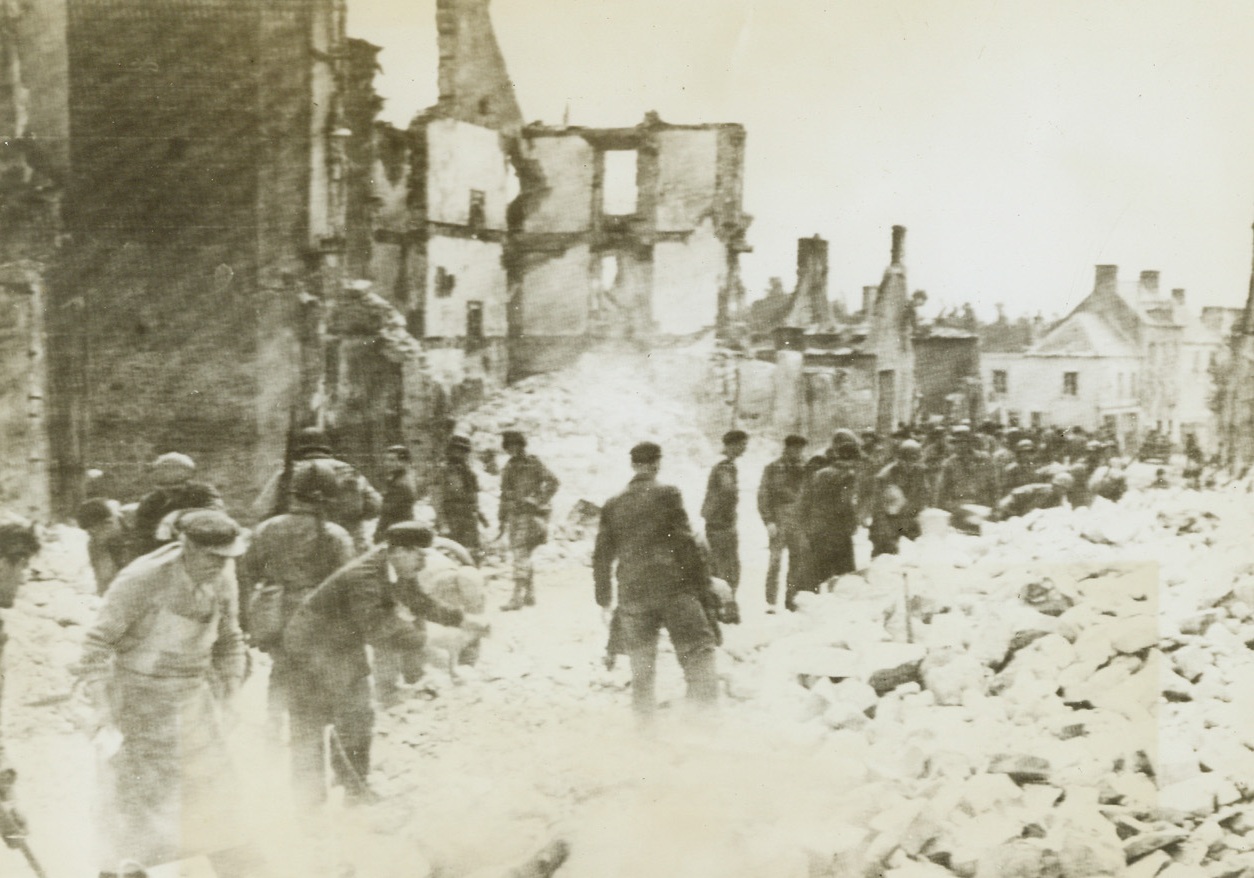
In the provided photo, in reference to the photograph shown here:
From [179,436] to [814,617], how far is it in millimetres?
2976

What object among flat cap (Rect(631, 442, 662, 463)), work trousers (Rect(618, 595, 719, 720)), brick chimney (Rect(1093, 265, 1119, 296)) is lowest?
work trousers (Rect(618, 595, 719, 720))

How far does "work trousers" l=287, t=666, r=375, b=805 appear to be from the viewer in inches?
160

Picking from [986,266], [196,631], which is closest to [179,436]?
[196,631]

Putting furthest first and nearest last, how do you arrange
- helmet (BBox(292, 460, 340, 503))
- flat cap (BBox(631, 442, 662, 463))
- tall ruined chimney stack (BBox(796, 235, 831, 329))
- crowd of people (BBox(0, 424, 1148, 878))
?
tall ruined chimney stack (BBox(796, 235, 831, 329))
flat cap (BBox(631, 442, 662, 463))
helmet (BBox(292, 460, 340, 503))
crowd of people (BBox(0, 424, 1148, 878))

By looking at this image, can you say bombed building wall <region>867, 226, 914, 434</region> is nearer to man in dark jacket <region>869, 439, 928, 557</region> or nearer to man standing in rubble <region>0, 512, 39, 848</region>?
man in dark jacket <region>869, 439, 928, 557</region>

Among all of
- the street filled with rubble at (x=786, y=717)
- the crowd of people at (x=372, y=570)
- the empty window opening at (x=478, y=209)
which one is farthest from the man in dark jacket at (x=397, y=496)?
the empty window opening at (x=478, y=209)

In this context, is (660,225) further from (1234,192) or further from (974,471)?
(1234,192)

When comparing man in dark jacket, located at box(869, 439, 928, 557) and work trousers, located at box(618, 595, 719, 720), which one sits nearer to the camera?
work trousers, located at box(618, 595, 719, 720)

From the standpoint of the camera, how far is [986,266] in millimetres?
4457

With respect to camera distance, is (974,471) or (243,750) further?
(974,471)

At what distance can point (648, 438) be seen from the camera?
14.2ft

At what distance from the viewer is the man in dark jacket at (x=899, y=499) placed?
4641mm

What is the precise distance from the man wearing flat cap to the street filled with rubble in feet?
1.02

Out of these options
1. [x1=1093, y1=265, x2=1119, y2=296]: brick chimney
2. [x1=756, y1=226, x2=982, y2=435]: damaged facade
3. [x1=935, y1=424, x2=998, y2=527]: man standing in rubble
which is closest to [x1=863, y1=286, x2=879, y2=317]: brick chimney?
[x1=756, y1=226, x2=982, y2=435]: damaged facade
